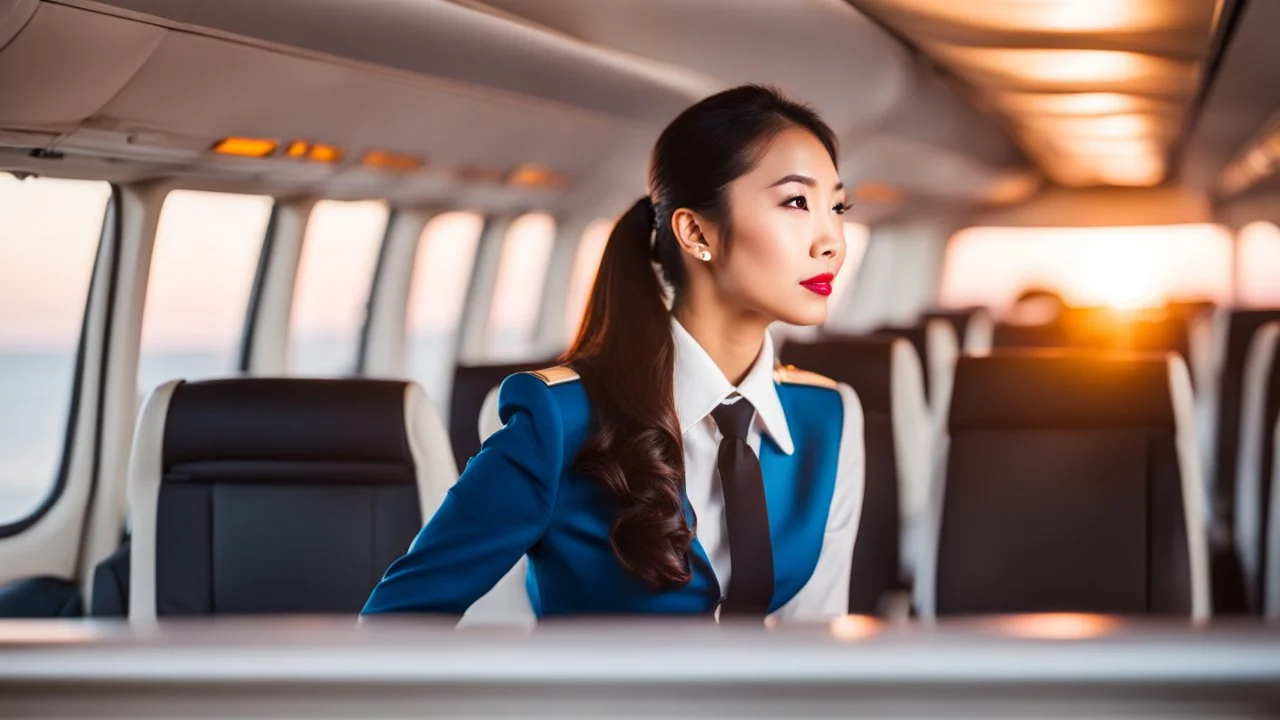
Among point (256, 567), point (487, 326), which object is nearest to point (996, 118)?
point (487, 326)

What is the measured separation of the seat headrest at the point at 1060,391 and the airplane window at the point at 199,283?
9.01ft

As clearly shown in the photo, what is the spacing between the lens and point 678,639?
0.65 meters

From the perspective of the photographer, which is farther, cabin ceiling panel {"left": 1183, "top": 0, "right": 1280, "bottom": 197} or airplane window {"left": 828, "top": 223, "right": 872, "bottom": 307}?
airplane window {"left": 828, "top": 223, "right": 872, "bottom": 307}

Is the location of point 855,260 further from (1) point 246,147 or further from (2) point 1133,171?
(1) point 246,147

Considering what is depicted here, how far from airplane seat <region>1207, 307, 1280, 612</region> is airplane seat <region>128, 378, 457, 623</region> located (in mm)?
4166

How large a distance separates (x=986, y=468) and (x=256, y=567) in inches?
67.3

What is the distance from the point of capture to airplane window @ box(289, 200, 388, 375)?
6.04 metres

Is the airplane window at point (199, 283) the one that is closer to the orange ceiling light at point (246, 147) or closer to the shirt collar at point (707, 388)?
the orange ceiling light at point (246, 147)

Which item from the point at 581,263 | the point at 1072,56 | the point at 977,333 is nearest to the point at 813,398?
the point at 1072,56

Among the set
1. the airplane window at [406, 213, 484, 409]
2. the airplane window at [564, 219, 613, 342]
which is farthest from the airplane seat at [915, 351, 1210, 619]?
the airplane window at [564, 219, 613, 342]

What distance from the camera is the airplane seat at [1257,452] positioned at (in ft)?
12.8

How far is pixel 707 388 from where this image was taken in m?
1.85

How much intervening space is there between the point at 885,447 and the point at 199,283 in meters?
3.07

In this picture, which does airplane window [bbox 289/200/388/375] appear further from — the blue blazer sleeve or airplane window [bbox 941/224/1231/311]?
airplane window [bbox 941/224/1231/311]
